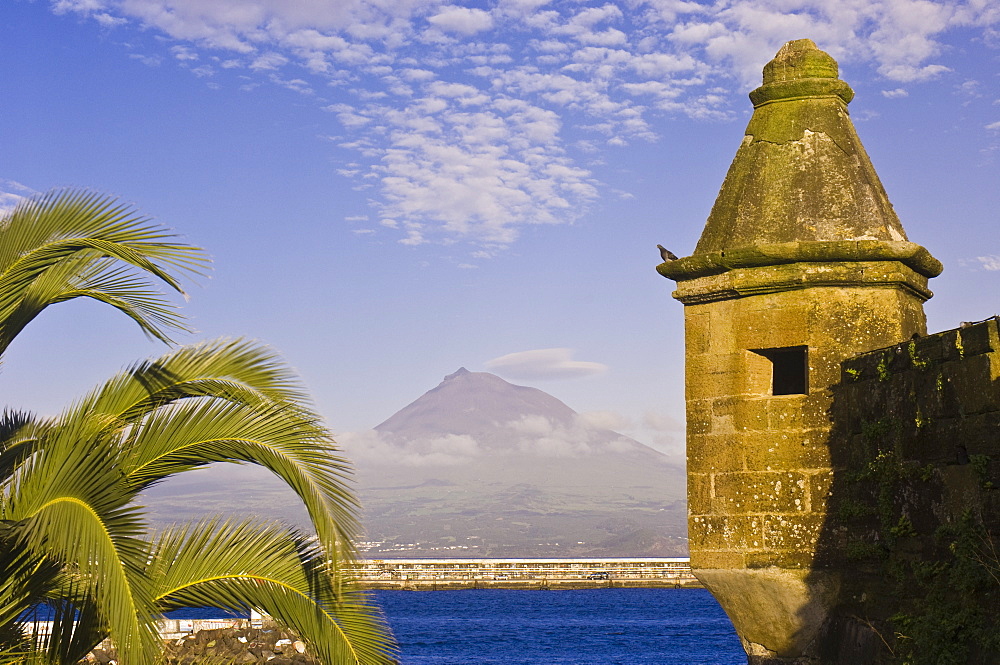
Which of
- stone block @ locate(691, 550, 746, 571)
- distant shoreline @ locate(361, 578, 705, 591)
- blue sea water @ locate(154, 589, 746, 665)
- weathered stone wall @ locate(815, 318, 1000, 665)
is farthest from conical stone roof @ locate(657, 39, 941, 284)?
Result: distant shoreline @ locate(361, 578, 705, 591)

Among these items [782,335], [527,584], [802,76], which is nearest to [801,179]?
[802,76]

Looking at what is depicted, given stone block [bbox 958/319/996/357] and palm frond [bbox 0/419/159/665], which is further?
stone block [bbox 958/319/996/357]

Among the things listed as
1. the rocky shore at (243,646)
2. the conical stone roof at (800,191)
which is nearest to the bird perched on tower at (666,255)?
the conical stone roof at (800,191)

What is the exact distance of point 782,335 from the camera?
677 cm

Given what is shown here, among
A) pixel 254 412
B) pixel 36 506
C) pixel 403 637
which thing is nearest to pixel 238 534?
pixel 254 412

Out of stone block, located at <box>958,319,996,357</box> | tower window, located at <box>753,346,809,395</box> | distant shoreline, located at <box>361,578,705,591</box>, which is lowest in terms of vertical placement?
distant shoreline, located at <box>361,578,705,591</box>

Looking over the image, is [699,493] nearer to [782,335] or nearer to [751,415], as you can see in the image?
[751,415]

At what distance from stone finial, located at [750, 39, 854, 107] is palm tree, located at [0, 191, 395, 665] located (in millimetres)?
3807

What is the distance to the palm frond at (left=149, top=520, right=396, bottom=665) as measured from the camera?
551 centimetres

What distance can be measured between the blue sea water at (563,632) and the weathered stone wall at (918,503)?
26.8 m

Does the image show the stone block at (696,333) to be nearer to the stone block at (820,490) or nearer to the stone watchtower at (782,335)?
the stone watchtower at (782,335)

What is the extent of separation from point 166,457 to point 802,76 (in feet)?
15.1

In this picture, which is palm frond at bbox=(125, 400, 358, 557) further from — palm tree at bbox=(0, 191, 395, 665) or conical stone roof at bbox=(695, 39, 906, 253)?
conical stone roof at bbox=(695, 39, 906, 253)

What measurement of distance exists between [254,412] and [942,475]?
337 cm
